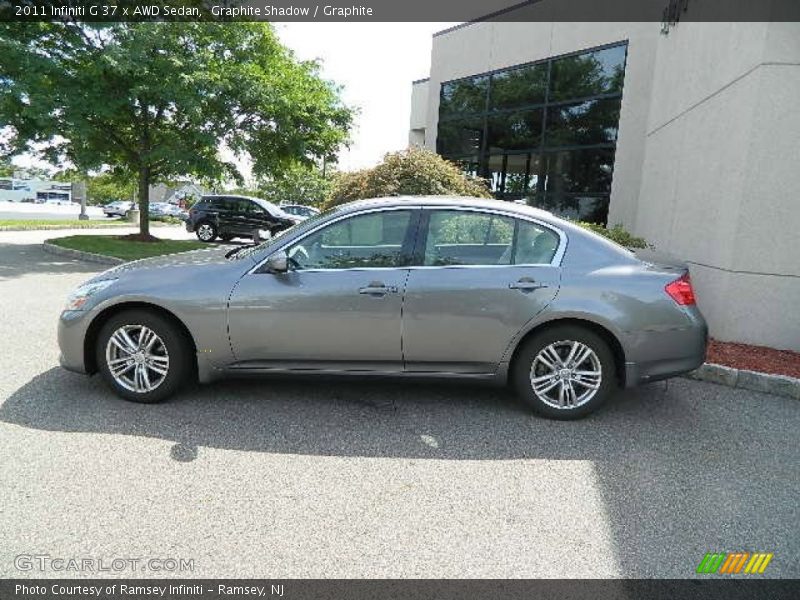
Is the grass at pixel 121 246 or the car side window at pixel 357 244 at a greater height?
the car side window at pixel 357 244

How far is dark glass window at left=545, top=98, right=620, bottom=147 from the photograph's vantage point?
12602 mm

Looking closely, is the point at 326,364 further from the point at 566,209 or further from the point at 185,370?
the point at 566,209

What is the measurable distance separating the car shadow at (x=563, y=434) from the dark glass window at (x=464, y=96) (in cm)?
1275

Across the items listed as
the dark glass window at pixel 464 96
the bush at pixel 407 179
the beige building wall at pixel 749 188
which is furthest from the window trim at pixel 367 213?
the dark glass window at pixel 464 96

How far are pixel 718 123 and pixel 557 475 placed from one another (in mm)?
5647

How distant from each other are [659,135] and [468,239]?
765 cm

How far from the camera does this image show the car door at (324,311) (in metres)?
3.90

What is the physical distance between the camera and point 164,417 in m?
3.80

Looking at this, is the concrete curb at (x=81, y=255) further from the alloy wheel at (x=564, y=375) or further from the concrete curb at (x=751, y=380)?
the concrete curb at (x=751, y=380)

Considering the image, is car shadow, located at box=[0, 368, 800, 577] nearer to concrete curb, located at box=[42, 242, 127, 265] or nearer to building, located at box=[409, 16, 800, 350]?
building, located at box=[409, 16, 800, 350]

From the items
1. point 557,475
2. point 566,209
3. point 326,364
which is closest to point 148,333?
point 326,364

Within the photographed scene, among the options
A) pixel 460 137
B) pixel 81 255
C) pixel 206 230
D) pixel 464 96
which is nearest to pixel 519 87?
pixel 464 96

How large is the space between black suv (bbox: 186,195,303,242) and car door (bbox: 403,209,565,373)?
15.2 metres

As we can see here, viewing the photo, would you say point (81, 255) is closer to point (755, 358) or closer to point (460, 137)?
point (460, 137)
